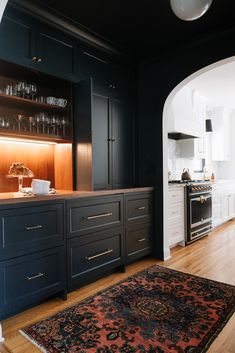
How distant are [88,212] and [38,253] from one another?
60cm

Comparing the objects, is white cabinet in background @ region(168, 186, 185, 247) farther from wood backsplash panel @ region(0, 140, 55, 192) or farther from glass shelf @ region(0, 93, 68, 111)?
glass shelf @ region(0, 93, 68, 111)

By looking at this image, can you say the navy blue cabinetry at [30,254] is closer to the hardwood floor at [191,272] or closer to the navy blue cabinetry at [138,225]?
the hardwood floor at [191,272]

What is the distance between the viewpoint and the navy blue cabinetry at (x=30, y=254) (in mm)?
1875

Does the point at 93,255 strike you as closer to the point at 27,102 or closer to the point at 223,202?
the point at 27,102

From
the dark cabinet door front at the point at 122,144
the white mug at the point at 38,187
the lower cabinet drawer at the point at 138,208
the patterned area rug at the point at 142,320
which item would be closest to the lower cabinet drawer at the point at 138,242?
the lower cabinet drawer at the point at 138,208

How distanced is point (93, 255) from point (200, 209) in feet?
7.91

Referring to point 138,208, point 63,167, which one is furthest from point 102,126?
point 138,208

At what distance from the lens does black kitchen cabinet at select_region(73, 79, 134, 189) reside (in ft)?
8.75

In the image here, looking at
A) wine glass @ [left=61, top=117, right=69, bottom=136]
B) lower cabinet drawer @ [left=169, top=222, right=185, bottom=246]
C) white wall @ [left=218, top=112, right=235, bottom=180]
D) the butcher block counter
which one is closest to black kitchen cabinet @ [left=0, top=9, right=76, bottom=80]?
wine glass @ [left=61, top=117, right=69, bottom=136]

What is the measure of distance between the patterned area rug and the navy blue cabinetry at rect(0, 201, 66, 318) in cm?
23

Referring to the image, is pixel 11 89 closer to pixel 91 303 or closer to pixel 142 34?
pixel 142 34

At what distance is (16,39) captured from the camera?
225 centimetres

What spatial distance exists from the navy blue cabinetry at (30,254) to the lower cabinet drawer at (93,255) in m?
0.11

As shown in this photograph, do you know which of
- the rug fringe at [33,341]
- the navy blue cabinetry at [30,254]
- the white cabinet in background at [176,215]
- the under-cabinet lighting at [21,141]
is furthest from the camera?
the white cabinet in background at [176,215]
